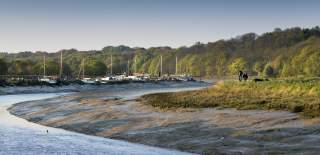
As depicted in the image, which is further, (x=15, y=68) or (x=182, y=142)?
(x=15, y=68)

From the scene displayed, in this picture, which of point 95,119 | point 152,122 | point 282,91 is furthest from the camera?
point 282,91

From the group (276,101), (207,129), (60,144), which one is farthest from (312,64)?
(60,144)

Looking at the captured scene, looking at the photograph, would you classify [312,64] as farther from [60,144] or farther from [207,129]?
[60,144]

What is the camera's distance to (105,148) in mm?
21875

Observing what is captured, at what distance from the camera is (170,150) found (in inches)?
851

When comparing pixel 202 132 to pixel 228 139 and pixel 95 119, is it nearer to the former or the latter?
pixel 228 139

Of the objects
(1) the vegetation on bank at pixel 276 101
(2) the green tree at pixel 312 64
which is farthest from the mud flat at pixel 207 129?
(2) the green tree at pixel 312 64

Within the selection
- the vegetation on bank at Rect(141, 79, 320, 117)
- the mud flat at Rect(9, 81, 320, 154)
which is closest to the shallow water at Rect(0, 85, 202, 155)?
the mud flat at Rect(9, 81, 320, 154)

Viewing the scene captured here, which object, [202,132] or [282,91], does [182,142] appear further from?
[282,91]

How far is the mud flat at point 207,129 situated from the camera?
65.8 feet

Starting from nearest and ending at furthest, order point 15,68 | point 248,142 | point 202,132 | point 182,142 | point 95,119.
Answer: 1. point 248,142
2. point 182,142
3. point 202,132
4. point 95,119
5. point 15,68

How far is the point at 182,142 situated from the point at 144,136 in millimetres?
2814

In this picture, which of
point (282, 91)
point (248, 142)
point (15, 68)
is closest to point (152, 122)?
point (248, 142)

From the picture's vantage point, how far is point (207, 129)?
81.8 ft
